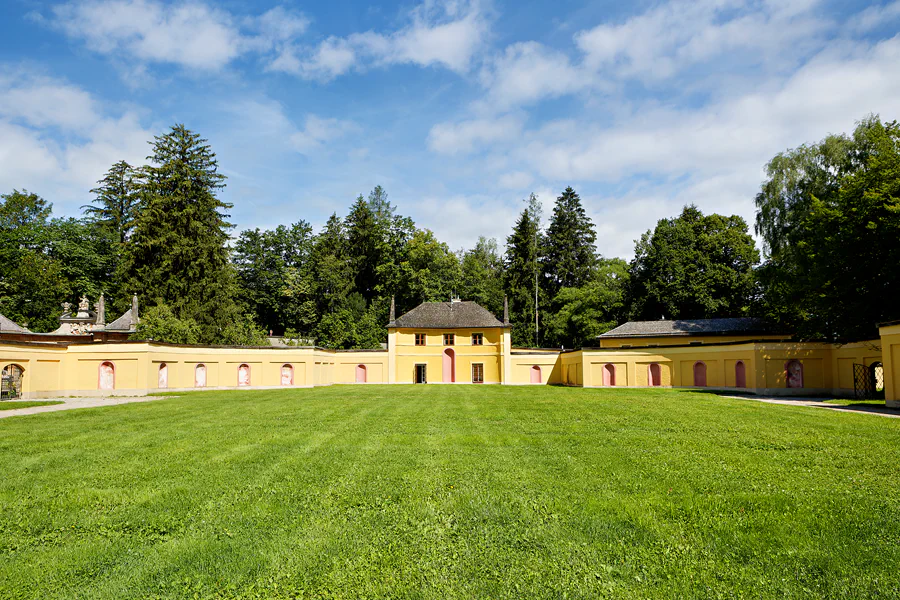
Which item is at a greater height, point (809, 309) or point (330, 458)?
point (809, 309)

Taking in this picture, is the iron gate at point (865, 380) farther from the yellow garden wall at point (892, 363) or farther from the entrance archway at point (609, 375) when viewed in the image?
the entrance archway at point (609, 375)

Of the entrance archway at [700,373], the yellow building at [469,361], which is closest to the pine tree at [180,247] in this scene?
the yellow building at [469,361]

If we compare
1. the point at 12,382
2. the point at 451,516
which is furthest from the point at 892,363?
the point at 12,382

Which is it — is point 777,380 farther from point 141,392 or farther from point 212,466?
point 141,392

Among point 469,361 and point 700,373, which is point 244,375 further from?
point 700,373

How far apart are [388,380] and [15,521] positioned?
42.6 metres

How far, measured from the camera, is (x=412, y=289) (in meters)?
61.8

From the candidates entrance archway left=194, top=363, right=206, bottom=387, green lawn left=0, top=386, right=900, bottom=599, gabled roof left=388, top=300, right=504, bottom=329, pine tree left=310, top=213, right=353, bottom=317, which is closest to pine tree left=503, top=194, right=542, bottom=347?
gabled roof left=388, top=300, right=504, bottom=329

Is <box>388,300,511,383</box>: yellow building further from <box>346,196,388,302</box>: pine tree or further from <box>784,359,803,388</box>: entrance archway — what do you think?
<box>784,359,803,388</box>: entrance archway

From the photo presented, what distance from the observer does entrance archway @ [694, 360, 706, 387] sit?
36.2 meters

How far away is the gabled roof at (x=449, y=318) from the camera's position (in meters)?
49.7

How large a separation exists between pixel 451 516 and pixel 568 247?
6515 cm

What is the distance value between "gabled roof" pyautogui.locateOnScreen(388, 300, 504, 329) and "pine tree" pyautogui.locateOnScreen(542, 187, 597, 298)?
18926mm

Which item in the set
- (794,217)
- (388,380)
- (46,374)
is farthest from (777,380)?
(46,374)
